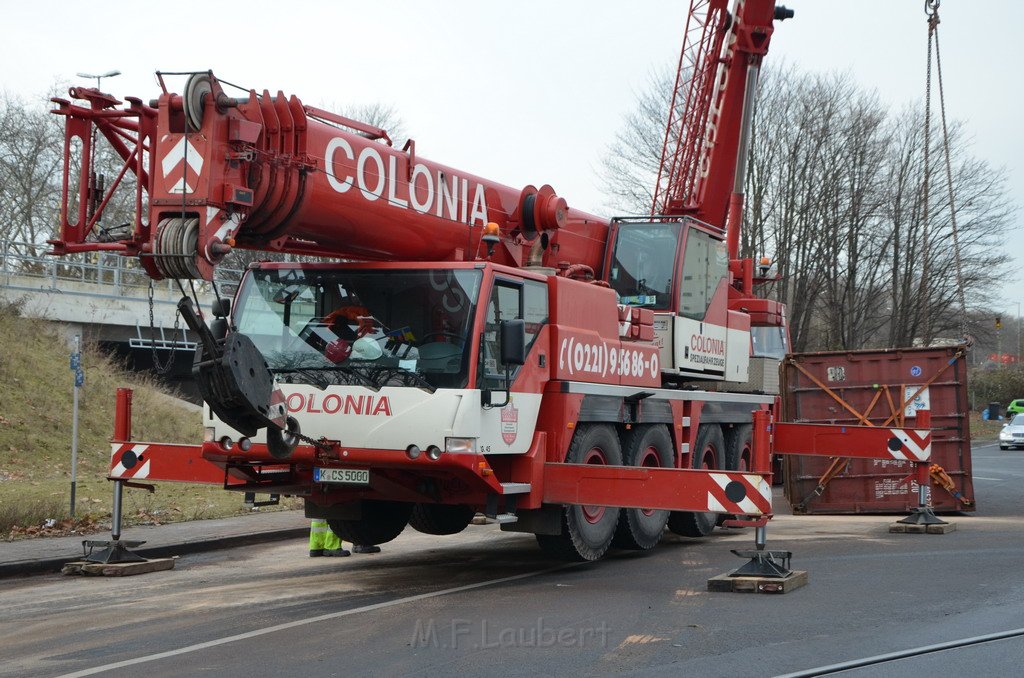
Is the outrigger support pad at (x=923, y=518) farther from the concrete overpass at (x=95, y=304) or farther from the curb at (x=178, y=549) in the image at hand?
the concrete overpass at (x=95, y=304)

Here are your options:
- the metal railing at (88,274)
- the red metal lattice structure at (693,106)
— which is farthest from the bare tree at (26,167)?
the red metal lattice structure at (693,106)

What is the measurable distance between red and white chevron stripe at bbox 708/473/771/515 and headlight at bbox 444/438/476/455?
2.10 metres

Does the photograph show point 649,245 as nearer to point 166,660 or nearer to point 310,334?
point 310,334

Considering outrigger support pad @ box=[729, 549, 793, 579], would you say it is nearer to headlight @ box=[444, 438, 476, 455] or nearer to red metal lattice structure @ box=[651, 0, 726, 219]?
headlight @ box=[444, 438, 476, 455]

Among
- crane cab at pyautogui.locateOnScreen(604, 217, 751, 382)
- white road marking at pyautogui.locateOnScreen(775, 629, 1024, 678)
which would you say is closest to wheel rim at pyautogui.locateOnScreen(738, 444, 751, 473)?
crane cab at pyautogui.locateOnScreen(604, 217, 751, 382)

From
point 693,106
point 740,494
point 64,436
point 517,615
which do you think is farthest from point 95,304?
point 517,615

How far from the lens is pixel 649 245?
13789 mm

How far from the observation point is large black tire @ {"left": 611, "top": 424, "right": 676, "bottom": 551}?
1210 centimetres

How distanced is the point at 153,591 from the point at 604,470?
4.07 metres

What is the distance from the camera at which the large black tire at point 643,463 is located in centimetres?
1210

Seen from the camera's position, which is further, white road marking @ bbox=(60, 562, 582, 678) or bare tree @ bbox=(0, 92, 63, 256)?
bare tree @ bbox=(0, 92, 63, 256)

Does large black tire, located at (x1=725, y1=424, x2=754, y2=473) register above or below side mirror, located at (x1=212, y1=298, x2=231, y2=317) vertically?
below

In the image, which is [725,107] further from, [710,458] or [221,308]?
[221,308]

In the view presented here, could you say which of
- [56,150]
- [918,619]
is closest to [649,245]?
[918,619]
